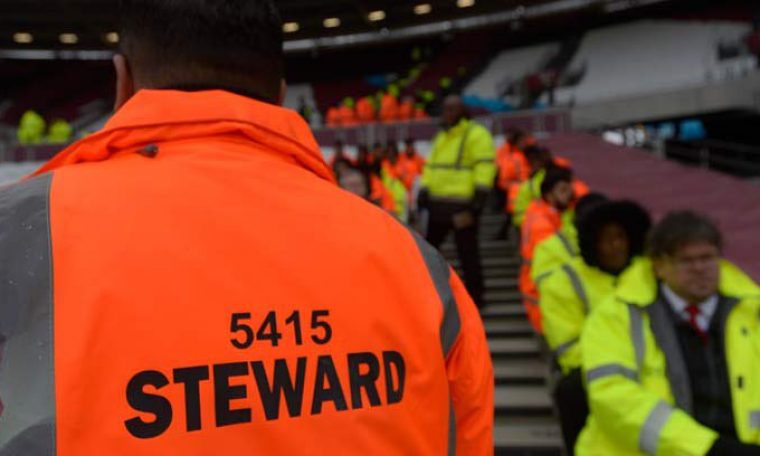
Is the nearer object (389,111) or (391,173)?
(391,173)

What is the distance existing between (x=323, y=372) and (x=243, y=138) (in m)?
0.30

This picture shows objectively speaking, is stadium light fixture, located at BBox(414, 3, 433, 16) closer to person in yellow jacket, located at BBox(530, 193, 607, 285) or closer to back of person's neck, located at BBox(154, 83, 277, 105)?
person in yellow jacket, located at BBox(530, 193, 607, 285)

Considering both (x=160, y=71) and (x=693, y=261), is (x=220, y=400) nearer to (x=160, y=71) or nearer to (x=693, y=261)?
(x=160, y=71)

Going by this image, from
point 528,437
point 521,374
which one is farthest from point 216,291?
point 521,374

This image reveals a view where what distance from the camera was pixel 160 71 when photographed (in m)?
0.98

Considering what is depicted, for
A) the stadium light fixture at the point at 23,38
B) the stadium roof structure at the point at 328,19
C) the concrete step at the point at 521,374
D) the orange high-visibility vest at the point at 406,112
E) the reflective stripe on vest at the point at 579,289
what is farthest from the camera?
the stadium light fixture at the point at 23,38

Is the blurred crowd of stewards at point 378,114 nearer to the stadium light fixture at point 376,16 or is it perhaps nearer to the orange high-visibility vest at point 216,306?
the stadium light fixture at point 376,16

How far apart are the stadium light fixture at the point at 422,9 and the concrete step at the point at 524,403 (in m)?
21.8

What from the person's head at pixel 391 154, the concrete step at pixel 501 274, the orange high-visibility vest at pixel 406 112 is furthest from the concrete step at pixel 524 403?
the orange high-visibility vest at pixel 406 112

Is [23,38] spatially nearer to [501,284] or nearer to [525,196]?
[525,196]

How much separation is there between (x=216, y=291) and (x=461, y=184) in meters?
4.66

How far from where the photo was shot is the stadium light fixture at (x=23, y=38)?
26.7 meters

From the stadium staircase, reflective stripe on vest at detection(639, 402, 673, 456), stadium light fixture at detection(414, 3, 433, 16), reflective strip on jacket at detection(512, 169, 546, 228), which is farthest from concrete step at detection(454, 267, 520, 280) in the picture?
stadium light fixture at detection(414, 3, 433, 16)

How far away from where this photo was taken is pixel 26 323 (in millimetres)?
820
